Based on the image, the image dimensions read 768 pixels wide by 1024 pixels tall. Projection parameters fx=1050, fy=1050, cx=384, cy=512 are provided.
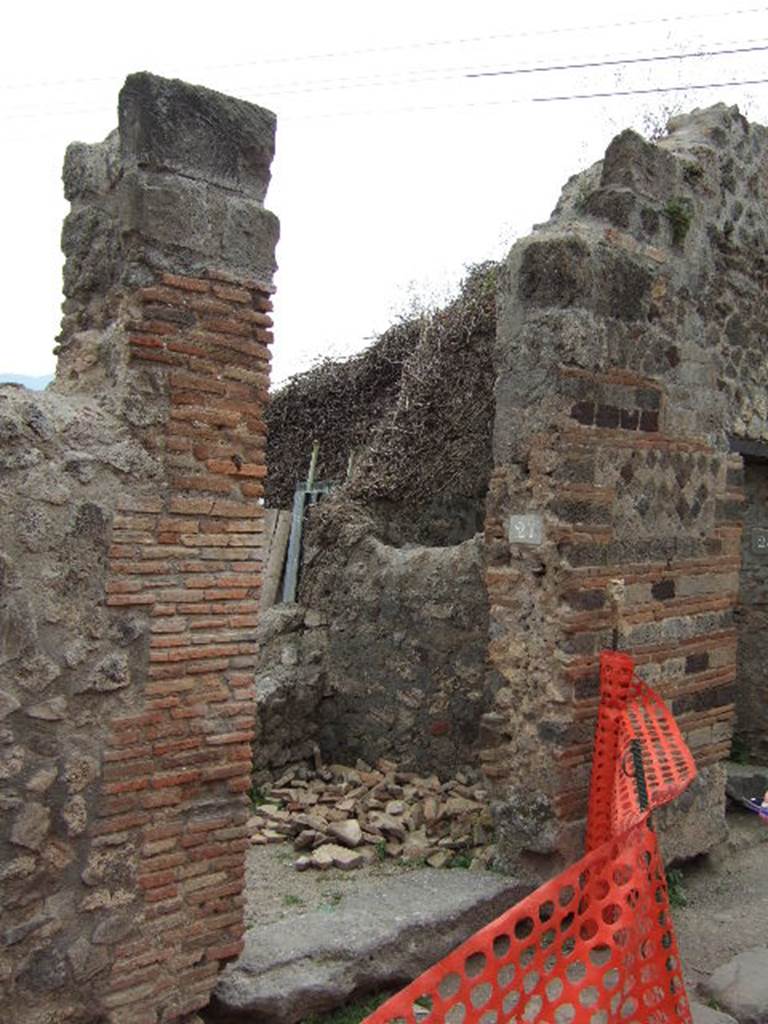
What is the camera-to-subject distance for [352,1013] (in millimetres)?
4102

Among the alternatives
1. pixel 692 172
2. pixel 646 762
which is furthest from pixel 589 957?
pixel 692 172

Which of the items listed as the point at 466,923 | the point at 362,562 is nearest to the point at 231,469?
the point at 466,923

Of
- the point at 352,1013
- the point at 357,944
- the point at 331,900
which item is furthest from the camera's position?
the point at 331,900

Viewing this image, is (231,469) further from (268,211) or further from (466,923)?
(466,923)

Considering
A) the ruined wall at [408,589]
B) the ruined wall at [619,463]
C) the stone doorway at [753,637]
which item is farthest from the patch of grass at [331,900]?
the stone doorway at [753,637]

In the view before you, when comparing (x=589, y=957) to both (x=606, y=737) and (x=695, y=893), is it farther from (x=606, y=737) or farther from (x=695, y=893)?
(x=695, y=893)

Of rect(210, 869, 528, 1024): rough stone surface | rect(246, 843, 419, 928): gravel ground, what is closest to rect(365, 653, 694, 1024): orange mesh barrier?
rect(210, 869, 528, 1024): rough stone surface

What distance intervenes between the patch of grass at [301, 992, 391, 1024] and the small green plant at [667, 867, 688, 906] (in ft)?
6.27

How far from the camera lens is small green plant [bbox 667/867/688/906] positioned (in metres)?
5.46

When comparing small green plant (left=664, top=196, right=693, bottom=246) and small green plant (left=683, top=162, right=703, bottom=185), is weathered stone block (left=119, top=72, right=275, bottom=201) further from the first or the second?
small green plant (left=683, top=162, right=703, bottom=185)

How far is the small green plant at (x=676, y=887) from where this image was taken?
5.46 meters

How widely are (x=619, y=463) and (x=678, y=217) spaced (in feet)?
4.85

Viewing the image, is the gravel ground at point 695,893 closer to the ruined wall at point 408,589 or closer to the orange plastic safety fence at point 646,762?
the orange plastic safety fence at point 646,762

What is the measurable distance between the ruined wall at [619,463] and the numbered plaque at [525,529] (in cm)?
3
